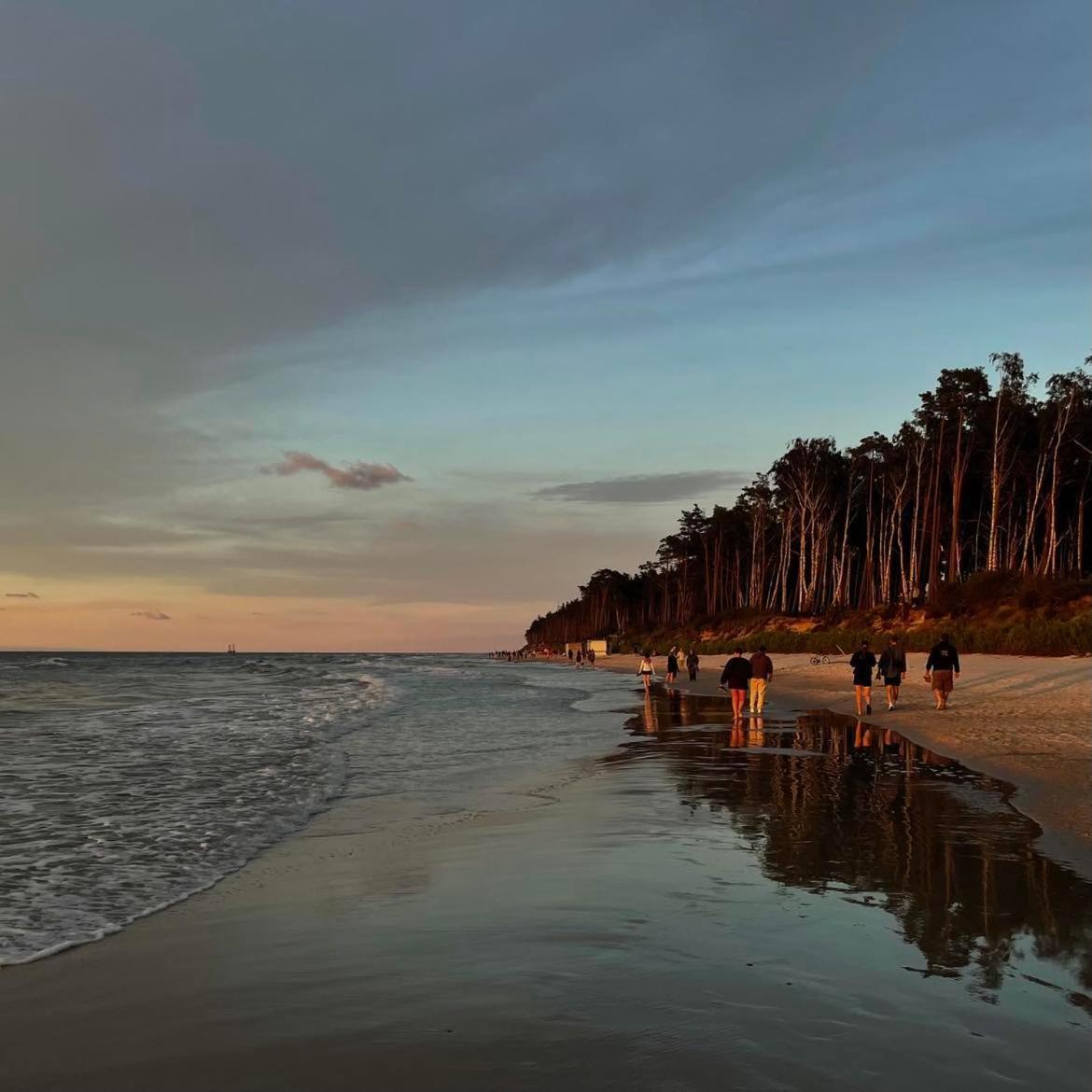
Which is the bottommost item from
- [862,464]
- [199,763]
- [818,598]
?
[199,763]

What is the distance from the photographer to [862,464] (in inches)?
3337

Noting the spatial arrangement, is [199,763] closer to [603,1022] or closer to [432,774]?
[432,774]

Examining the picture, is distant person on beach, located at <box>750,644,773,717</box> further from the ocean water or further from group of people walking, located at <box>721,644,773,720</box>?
the ocean water

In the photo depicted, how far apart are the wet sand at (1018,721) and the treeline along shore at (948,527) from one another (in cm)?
481

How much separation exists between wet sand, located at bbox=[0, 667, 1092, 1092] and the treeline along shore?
30.6m

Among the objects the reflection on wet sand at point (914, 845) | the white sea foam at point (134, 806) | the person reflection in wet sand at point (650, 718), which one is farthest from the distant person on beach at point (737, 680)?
the white sea foam at point (134, 806)

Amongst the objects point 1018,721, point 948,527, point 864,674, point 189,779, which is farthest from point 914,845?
point 948,527

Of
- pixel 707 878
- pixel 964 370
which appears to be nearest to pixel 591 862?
pixel 707 878

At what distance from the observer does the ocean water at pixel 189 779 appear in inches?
316

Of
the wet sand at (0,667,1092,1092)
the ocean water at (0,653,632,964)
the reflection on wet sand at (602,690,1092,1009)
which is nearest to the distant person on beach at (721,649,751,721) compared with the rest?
the ocean water at (0,653,632,964)

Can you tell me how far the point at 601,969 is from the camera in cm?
536

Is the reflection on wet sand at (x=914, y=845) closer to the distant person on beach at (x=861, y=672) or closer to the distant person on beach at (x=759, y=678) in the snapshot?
the distant person on beach at (x=861, y=672)

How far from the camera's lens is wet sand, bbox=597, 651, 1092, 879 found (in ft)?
33.6

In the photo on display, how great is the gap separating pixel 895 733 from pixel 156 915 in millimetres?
17209
